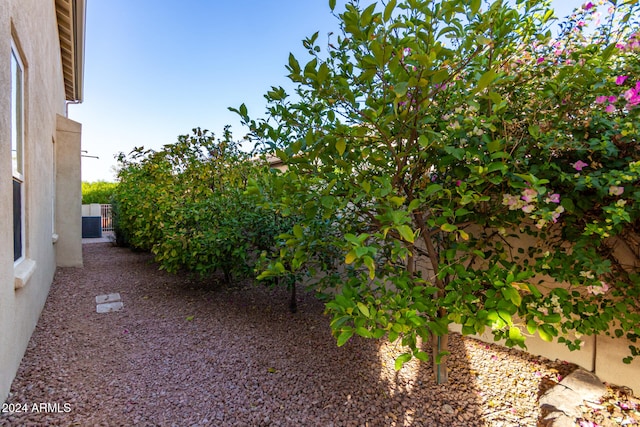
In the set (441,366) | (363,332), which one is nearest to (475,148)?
(363,332)

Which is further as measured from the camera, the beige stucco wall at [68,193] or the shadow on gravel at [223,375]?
the beige stucco wall at [68,193]

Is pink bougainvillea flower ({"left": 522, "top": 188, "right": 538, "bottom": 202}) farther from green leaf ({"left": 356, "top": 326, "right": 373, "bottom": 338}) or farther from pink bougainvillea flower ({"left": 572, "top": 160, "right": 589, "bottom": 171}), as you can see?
green leaf ({"left": 356, "top": 326, "right": 373, "bottom": 338})

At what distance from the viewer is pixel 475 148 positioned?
206cm

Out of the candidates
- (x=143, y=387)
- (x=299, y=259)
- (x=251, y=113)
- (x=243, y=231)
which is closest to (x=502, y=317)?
(x=299, y=259)

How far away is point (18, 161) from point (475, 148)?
14.3 feet

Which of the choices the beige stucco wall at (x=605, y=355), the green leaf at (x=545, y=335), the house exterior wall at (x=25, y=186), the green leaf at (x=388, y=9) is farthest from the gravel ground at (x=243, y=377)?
the green leaf at (x=388, y=9)

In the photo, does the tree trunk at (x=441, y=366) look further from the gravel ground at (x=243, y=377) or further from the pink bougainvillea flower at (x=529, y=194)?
the pink bougainvillea flower at (x=529, y=194)

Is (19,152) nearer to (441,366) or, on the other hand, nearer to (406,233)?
(406,233)

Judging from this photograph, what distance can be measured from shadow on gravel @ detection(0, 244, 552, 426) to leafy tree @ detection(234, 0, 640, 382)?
84 cm

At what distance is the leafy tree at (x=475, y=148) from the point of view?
1748mm

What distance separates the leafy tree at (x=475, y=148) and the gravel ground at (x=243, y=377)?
82 centimetres

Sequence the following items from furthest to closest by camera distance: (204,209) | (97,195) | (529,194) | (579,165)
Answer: (97,195), (204,209), (579,165), (529,194)

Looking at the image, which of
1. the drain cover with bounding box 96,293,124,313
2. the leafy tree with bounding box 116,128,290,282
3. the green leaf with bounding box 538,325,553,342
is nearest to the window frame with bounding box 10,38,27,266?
the drain cover with bounding box 96,293,124,313

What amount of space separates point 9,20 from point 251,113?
1.92m
